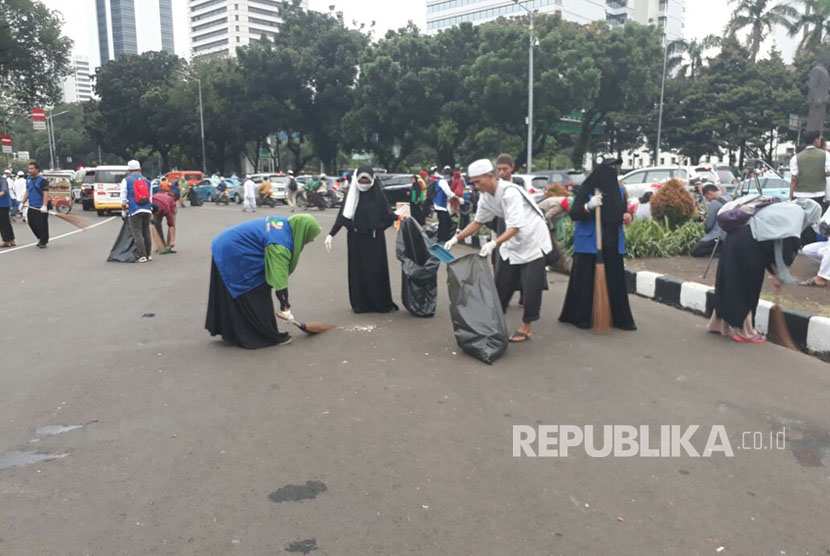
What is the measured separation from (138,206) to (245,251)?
6510 millimetres

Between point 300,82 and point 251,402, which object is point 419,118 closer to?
point 300,82

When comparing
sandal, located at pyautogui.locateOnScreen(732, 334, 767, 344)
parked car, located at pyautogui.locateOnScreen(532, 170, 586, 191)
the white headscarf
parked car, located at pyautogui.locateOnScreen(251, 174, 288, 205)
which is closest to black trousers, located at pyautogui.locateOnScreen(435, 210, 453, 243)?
the white headscarf

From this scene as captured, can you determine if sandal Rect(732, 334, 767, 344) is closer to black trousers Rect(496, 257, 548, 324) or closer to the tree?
black trousers Rect(496, 257, 548, 324)

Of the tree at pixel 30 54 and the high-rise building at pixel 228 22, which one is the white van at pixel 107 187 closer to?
the tree at pixel 30 54

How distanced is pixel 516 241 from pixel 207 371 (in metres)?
2.86

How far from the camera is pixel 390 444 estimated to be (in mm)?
3740

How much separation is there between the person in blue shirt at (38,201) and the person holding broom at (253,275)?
360 inches

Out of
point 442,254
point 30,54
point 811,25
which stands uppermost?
point 811,25

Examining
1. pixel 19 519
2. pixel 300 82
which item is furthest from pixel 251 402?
pixel 300 82

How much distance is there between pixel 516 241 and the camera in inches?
236

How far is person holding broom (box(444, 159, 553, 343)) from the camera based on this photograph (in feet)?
19.0

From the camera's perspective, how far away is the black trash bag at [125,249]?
11.4 metres

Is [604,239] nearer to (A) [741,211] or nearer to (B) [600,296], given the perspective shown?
(B) [600,296]

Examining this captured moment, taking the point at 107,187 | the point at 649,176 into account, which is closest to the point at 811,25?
the point at 649,176
